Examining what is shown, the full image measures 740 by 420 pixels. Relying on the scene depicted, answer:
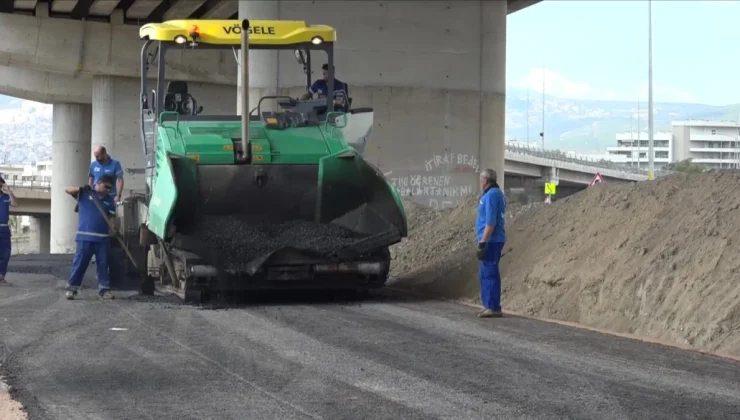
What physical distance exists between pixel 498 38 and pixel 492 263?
14.6 metres

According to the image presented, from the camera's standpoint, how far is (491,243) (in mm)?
12484

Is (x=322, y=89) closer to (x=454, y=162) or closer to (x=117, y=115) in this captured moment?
(x=454, y=162)

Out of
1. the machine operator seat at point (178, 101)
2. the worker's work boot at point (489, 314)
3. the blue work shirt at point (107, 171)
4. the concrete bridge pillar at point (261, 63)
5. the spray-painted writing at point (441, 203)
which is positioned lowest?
the worker's work boot at point (489, 314)

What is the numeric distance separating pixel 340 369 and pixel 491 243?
13.9ft

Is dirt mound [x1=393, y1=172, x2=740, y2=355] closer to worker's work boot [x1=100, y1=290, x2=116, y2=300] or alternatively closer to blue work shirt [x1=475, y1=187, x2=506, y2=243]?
blue work shirt [x1=475, y1=187, x2=506, y2=243]

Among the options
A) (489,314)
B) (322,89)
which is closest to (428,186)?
(322,89)

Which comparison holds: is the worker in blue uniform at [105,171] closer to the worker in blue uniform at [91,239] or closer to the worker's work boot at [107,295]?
the worker in blue uniform at [91,239]

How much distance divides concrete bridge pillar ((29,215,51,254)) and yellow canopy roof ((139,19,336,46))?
2702 inches

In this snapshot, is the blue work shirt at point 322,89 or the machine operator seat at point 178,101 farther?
the blue work shirt at point 322,89

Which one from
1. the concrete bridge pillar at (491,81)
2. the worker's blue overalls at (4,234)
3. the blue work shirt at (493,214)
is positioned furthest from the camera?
the concrete bridge pillar at (491,81)

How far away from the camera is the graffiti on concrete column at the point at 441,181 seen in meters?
25.2

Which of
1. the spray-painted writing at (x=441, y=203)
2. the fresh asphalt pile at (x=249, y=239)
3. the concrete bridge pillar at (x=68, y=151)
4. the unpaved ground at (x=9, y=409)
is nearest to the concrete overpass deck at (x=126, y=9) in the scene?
the spray-painted writing at (x=441, y=203)

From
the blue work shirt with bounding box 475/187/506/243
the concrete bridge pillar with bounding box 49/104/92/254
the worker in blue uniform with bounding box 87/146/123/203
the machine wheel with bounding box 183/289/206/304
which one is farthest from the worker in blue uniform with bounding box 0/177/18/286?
the concrete bridge pillar with bounding box 49/104/92/254

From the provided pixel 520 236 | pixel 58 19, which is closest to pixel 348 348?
pixel 520 236
